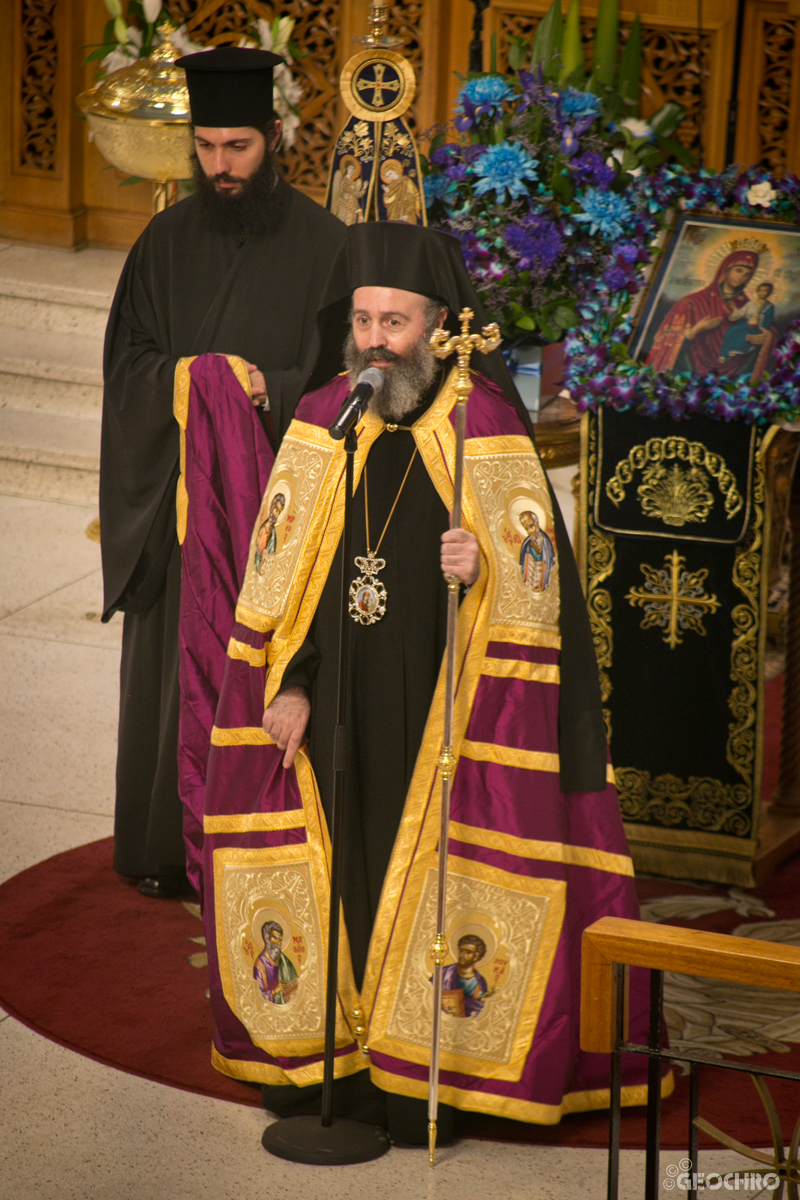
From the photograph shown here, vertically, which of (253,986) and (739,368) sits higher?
(739,368)

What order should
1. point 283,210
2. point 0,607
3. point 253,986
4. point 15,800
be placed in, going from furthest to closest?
1. point 0,607
2. point 15,800
3. point 283,210
4. point 253,986

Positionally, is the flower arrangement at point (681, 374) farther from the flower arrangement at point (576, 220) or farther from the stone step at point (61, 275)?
the stone step at point (61, 275)

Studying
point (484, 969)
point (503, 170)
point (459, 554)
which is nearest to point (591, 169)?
point (503, 170)

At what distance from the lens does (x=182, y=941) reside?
4.76m

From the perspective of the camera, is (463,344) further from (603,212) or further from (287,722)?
(603,212)

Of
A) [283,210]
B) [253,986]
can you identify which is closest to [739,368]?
[283,210]

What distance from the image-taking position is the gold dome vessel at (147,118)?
21.8 feet

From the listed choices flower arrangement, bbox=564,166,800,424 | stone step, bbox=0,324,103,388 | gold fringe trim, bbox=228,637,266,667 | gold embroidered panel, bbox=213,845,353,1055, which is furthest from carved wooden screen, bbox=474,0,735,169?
gold embroidered panel, bbox=213,845,353,1055

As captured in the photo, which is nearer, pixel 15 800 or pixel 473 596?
pixel 473 596

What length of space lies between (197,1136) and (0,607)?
4.23 metres

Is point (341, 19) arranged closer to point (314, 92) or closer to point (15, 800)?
point (314, 92)

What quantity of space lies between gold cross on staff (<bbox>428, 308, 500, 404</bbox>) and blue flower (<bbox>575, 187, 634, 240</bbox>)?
5.16ft

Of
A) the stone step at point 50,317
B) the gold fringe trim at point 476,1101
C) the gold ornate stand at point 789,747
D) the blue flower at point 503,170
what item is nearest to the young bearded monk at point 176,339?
the blue flower at point 503,170

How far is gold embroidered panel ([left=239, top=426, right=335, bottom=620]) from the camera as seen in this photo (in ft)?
12.5
